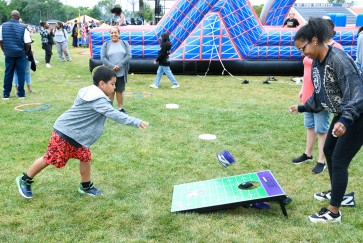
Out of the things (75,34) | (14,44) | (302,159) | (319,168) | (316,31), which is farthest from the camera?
(75,34)

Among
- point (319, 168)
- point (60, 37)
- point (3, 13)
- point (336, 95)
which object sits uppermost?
point (3, 13)

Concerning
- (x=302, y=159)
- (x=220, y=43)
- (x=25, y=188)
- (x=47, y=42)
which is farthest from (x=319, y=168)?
(x=47, y=42)

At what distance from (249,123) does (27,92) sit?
596cm

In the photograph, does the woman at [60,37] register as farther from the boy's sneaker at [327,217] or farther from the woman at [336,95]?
the boy's sneaker at [327,217]

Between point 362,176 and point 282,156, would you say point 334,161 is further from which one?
point 282,156

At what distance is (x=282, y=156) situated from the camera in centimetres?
527

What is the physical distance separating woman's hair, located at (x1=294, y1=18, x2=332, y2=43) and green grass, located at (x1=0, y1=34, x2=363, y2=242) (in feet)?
5.53

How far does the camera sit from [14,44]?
8305 mm

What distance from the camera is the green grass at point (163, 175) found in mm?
3309

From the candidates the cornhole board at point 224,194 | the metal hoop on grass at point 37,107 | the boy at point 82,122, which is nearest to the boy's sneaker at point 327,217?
the cornhole board at point 224,194

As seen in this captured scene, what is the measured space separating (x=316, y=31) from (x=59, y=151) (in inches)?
103

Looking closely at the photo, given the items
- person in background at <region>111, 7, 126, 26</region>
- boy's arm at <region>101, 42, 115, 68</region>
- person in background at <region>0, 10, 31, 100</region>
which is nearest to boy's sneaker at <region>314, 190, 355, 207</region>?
boy's arm at <region>101, 42, 115, 68</region>

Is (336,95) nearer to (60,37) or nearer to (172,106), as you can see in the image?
(172,106)

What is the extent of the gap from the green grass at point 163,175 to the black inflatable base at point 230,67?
3908 millimetres
